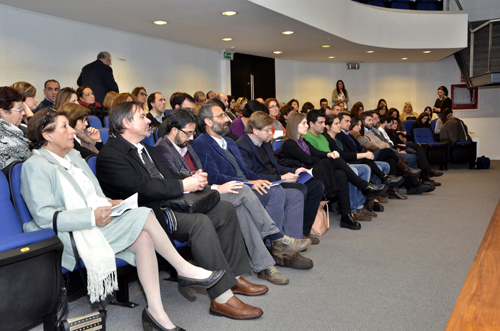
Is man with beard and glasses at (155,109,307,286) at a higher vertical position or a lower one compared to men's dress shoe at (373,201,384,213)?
higher

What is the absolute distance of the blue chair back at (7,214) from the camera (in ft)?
6.59

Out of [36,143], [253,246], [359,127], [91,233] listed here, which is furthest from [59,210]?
[359,127]

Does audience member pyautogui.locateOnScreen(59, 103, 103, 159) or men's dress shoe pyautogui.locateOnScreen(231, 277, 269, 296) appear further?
audience member pyautogui.locateOnScreen(59, 103, 103, 159)

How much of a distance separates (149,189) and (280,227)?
119 centimetres

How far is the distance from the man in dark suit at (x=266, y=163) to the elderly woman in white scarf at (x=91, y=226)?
5.29 ft

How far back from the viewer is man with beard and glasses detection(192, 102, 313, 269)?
329cm

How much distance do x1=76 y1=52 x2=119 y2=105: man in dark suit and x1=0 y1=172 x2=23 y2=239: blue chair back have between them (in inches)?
187

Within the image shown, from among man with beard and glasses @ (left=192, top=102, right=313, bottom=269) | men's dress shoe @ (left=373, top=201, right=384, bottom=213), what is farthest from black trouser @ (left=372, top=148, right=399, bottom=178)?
man with beard and glasses @ (left=192, top=102, right=313, bottom=269)

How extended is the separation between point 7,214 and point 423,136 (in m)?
8.64

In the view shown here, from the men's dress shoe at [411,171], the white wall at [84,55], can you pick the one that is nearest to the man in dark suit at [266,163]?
the men's dress shoe at [411,171]

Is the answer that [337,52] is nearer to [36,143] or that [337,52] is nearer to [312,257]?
[312,257]

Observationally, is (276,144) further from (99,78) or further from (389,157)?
(99,78)

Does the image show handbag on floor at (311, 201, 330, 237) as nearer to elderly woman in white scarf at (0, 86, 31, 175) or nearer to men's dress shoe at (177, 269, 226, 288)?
men's dress shoe at (177, 269, 226, 288)

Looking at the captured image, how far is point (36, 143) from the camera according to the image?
90.4 inches
